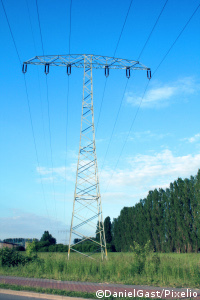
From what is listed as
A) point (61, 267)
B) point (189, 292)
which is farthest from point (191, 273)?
point (61, 267)

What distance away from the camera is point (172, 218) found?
170 ft

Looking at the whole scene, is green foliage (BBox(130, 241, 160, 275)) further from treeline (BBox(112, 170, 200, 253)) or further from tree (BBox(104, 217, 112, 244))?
tree (BBox(104, 217, 112, 244))

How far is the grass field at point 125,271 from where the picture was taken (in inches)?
510

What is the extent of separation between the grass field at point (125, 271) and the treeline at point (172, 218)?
32.4 meters

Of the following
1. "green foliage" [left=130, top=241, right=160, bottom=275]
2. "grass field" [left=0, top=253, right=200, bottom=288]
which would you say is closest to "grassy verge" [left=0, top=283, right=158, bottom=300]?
"grass field" [left=0, top=253, right=200, bottom=288]

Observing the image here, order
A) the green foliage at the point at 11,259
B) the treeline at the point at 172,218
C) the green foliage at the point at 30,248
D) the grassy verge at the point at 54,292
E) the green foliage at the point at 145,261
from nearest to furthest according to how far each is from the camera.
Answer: the grassy verge at the point at 54,292
the green foliage at the point at 145,261
the green foliage at the point at 11,259
the green foliage at the point at 30,248
the treeline at the point at 172,218

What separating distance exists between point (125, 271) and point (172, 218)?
1555 inches

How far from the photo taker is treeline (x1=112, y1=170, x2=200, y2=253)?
154 ft

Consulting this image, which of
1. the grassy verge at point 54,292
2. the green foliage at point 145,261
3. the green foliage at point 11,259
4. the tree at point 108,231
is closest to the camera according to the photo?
the grassy verge at point 54,292

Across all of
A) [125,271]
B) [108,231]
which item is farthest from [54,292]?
[108,231]

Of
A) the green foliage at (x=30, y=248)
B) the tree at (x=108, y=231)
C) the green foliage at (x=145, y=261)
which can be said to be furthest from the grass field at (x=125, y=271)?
the tree at (x=108, y=231)

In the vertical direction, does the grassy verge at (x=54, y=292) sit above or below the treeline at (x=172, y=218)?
below

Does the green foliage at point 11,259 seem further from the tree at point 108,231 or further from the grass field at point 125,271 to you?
the tree at point 108,231

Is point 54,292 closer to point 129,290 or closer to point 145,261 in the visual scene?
point 129,290
